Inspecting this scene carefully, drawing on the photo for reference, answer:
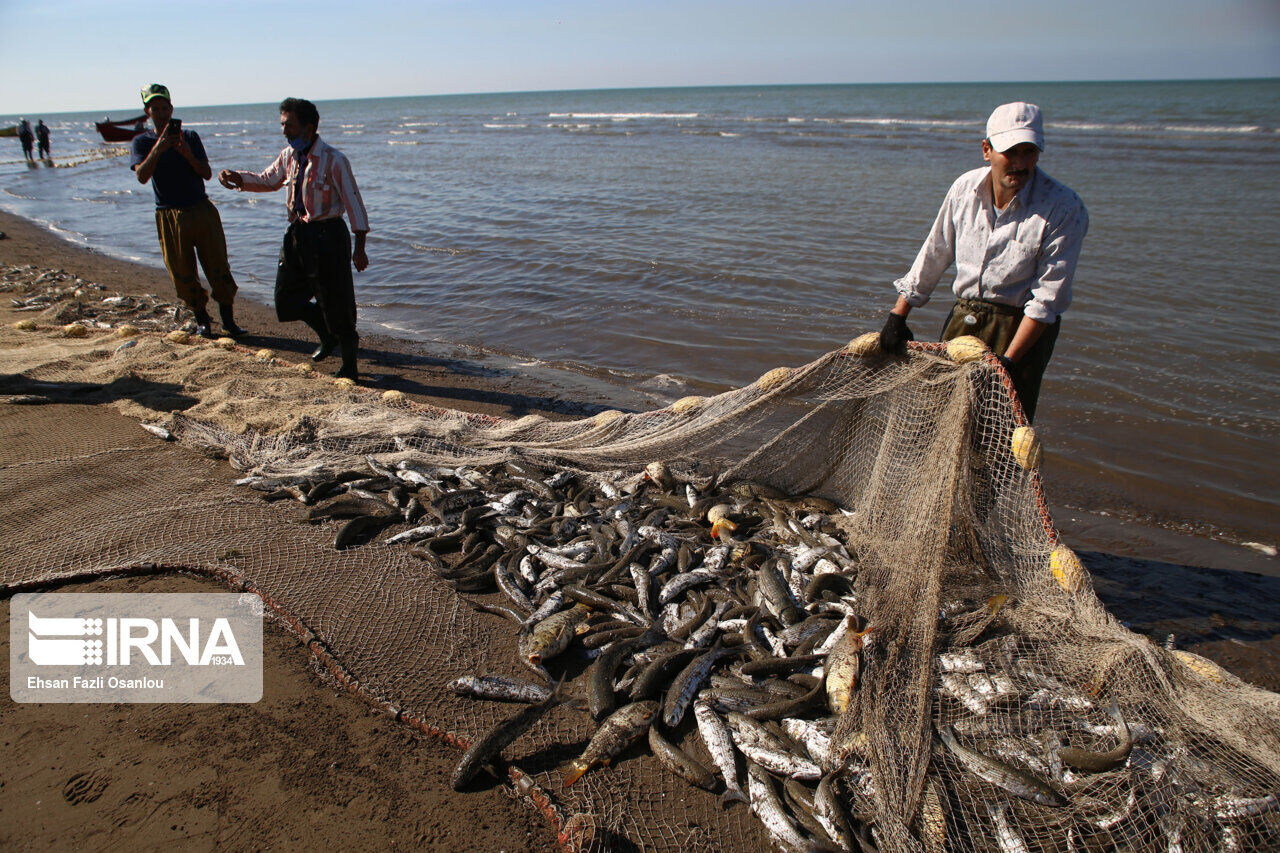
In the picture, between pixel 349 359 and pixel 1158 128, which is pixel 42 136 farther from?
pixel 1158 128

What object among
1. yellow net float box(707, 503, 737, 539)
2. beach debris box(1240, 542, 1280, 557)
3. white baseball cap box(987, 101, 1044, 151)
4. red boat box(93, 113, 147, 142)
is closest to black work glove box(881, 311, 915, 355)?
white baseball cap box(987, 101, 1044, 151)

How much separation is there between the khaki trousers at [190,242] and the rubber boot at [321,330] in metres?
1.54

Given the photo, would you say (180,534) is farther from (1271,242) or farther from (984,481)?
(1271,242)

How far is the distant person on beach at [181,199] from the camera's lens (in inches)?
298

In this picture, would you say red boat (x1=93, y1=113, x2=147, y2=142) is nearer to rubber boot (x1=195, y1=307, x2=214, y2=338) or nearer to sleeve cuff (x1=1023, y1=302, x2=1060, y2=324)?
rubber boot (x1=195, y1=307, x2=214, y2=338)

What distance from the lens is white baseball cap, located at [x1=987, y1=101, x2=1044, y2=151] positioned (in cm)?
354

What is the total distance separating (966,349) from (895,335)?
47 cm

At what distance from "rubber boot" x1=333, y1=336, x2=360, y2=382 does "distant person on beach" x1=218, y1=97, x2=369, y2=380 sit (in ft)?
0.04

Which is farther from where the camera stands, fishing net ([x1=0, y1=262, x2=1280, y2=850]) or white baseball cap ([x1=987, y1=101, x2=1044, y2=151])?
white baseball cap ([x1=987, y1=101, x2=1044, y2=151])

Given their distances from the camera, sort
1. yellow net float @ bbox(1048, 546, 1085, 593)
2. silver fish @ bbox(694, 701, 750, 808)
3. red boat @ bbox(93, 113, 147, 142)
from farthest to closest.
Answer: red boat @ bbox(93, 113, 147, 142) < yellow net float @ bbox(1048, 546, 1085, 593) < silver fish @ bbox(694, 701, 750, 808)

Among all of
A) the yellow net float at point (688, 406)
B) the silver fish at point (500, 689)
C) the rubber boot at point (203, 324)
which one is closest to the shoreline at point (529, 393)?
the rubber boot at point (203, 324)

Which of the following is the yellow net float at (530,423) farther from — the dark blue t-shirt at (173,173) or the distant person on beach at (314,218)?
the dark blue t-shirt at (173,173)

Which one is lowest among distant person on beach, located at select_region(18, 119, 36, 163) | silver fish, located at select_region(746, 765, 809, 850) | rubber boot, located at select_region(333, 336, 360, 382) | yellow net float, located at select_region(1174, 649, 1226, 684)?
silver fish, located at select_region(746, 765, 809, 850)

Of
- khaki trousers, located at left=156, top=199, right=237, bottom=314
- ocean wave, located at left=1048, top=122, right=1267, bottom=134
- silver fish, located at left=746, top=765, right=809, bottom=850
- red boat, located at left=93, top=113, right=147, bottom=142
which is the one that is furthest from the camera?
ocean wave, located at left=1048, top=122, right=1267, bottom=134
